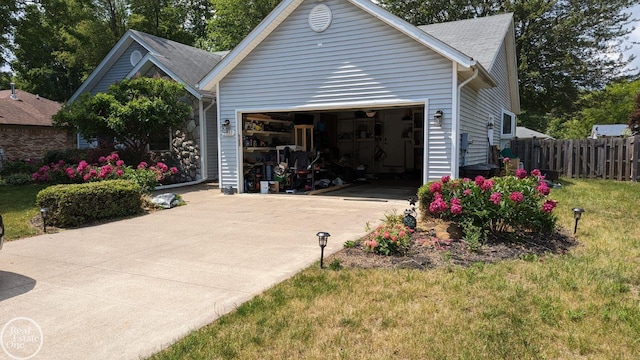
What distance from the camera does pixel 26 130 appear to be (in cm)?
1886

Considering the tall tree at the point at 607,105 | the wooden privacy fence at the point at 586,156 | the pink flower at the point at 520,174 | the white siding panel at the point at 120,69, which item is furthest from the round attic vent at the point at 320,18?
the tall tree at the point at 607,105

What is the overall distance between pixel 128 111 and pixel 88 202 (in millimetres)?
4903

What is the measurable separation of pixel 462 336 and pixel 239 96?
9756mm

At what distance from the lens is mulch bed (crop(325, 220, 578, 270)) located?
4.70 m

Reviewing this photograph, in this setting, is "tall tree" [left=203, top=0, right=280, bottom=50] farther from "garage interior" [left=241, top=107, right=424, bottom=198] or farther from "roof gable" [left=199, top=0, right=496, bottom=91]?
"roof gable" [left=199, top=0, right=496, bottom=91]

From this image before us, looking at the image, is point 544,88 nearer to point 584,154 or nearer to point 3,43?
point 584,154

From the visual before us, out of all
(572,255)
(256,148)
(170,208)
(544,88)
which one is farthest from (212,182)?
(544,88)

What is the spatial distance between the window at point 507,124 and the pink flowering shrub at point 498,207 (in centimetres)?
1106

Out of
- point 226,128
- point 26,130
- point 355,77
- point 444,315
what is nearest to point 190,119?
point 226,128

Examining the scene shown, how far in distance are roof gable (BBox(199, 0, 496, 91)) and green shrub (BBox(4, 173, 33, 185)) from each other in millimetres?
6925

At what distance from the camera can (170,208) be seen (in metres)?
9.09

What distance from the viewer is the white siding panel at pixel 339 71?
9.27 m

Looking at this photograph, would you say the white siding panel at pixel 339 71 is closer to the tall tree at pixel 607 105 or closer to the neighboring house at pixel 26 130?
the neighboring house at pixel 26 130

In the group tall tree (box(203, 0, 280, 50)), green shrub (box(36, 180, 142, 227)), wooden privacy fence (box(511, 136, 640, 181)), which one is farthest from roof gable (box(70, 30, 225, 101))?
wooden privacy fence (box(511, 136, 640, 181))
